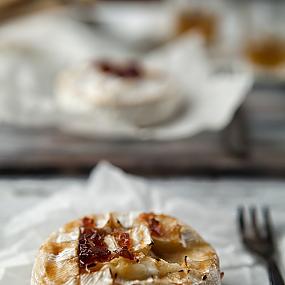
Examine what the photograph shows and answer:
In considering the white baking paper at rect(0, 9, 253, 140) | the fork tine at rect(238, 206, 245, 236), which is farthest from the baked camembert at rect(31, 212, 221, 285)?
the white baking paper at rect(0, 9, 253, 140)

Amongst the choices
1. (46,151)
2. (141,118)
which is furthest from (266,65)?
(46,151)

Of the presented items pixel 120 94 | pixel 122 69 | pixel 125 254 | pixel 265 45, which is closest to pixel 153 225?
pixel 125 254

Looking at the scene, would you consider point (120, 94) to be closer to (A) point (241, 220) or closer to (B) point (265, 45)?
(A) point (241, 220)

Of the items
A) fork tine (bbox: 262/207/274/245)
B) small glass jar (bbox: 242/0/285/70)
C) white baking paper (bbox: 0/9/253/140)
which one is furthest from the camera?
small glass jar (bbox: 242/0/285/70)

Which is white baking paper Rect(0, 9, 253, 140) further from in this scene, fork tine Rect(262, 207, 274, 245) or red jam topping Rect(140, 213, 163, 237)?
red jam topping Rect(140, 213, 163, 237)

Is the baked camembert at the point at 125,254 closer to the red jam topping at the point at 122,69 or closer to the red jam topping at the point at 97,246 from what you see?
the red jam topping at the point at 97,246
